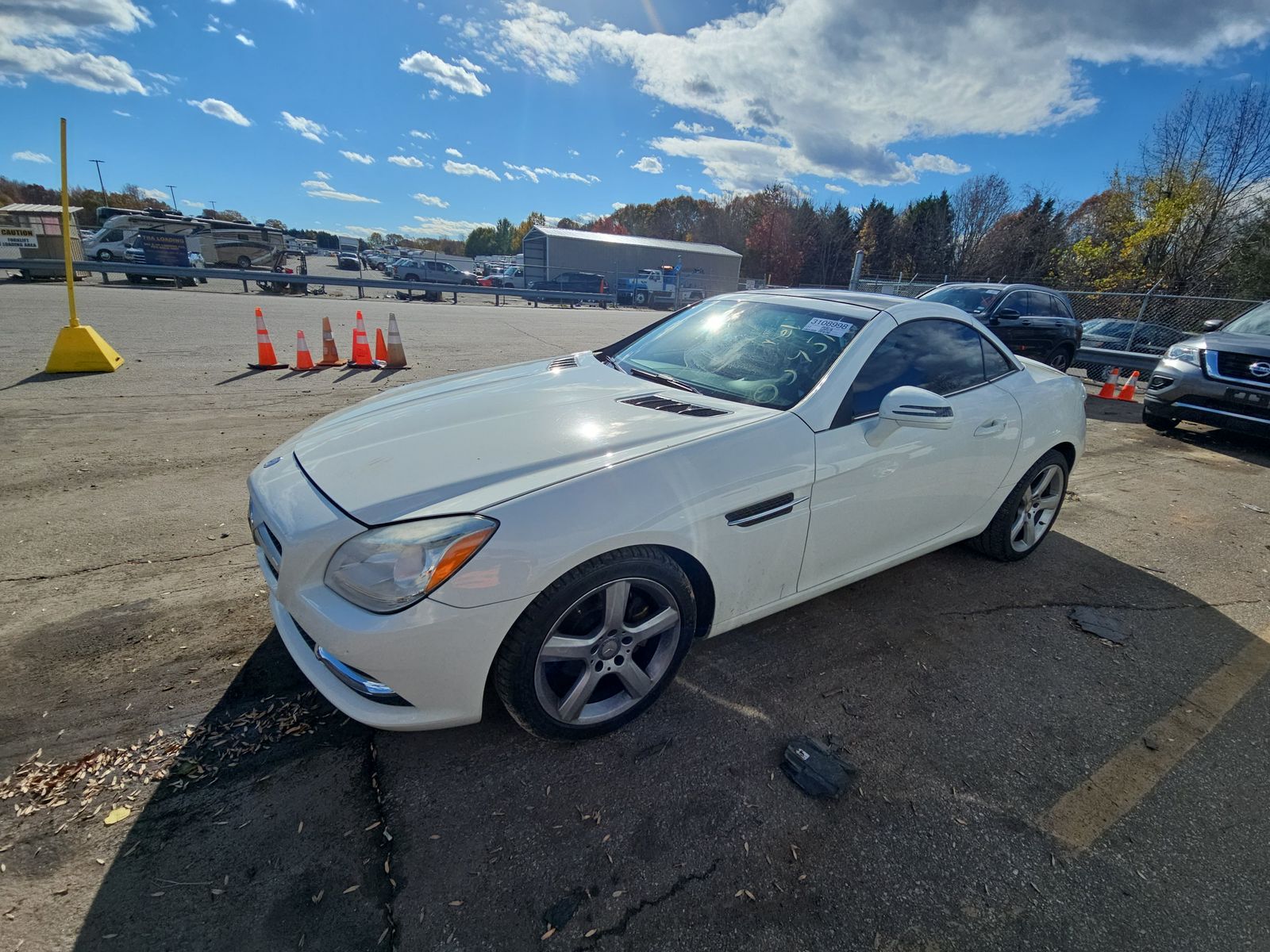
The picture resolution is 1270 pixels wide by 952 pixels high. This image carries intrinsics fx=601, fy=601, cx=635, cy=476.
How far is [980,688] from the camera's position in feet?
8.68

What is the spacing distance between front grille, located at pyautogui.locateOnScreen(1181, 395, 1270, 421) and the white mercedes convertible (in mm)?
5218

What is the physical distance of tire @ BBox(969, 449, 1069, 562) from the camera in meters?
3.57

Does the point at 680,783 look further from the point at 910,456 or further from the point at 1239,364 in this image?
the point at 1239,364

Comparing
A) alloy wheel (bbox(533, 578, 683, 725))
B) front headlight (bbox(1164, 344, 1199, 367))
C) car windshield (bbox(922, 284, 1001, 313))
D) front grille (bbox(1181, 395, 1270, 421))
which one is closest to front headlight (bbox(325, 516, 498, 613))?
alloy wheel (bbox(533, 578, 683, 725))

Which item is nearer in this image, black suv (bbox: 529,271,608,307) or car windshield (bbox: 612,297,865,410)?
car windshield (bbox: 612,297,865,410)

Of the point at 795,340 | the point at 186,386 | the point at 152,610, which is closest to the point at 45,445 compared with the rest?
the point at 186,386

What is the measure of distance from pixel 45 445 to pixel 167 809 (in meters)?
4.60


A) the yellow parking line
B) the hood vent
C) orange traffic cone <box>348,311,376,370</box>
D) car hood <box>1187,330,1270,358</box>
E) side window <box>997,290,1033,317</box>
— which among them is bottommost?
the yellow parking line

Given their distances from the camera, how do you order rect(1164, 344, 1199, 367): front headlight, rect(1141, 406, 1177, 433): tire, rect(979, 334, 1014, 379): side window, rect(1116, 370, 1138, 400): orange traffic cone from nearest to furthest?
rect(979, 334, 1014, 379): side window < rect(1164, 344, 1199, 367): front headlight < rect(1141, 406, 1177, 433): tire < rect(1116, 370, 1138, 400): orange traffic cone

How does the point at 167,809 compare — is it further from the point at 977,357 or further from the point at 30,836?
the point at 977,357

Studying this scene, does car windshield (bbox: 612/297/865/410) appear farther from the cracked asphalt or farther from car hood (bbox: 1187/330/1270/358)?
car hood (bbox: 1187/330/1270/358)

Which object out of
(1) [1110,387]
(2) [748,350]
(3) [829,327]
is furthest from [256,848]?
(1) [1110,387]

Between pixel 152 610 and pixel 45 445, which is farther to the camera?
pixel 45 445

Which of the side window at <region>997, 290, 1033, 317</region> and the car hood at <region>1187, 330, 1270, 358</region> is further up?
the side window at <region>997, 290, 1033, 317</region>
